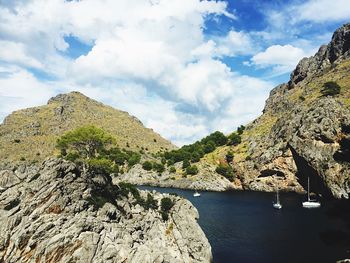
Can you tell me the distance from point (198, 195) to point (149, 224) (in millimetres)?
103593

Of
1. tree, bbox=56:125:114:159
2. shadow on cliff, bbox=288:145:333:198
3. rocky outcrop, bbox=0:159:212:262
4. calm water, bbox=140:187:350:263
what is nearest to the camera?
rocky outcrop, bbox=0:159:212:262

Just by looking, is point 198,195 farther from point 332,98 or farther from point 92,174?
point 92,174

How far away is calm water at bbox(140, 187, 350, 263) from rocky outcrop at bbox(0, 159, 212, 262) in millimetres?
14573

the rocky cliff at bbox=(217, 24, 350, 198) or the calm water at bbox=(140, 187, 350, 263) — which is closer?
the calm water at bbox=(140, 187, 350, 263)

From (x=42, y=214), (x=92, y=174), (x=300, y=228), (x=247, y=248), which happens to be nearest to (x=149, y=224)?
(x=92, y=174)

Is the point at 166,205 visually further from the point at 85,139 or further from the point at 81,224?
the point at 85,139

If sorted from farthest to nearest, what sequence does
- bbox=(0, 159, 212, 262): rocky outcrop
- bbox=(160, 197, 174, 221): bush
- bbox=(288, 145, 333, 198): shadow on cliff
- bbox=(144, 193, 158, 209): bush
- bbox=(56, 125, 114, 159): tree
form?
1. bbox=(288, 145, 333, 198): shadow on cliff
2. bbox=(56, 125, 114, 159): tree
3. bbox=(160, 197, 174, 221): bush
4. bbox=(144, 193, 158, 209): bush
5. bbox=(0, 159, 212, 262): rocky outcrop

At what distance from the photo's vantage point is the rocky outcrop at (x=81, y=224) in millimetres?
60875

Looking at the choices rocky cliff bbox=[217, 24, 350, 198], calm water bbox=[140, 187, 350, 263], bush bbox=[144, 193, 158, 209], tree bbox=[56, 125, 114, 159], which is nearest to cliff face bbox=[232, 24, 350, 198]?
rocky cliff bbox=[217, 24, 350, 198]

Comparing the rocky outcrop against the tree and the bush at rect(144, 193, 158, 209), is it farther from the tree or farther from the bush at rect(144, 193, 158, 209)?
the tree

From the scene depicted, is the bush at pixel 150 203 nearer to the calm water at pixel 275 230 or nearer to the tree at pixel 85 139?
the calm water at pixel 275 230

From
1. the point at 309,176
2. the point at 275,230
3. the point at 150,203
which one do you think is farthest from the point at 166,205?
the point at 309,176

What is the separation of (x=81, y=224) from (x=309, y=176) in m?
142

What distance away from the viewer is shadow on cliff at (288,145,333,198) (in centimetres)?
16138
